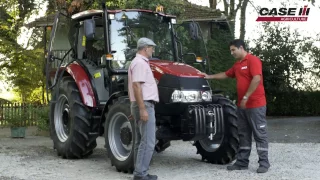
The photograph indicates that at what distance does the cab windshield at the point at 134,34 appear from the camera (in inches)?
371

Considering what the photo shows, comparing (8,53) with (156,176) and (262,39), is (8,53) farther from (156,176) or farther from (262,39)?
(156,176)

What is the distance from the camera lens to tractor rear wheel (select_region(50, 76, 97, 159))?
970 centimetres

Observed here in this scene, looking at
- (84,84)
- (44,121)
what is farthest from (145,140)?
(44,121)

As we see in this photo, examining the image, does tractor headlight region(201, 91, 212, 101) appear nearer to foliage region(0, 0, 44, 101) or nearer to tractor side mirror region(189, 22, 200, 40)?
tractor side mirror region(189, 22, 200, 40)

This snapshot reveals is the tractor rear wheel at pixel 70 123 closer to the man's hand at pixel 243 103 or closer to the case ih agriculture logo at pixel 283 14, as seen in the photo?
the man's hand at pixel 243 103

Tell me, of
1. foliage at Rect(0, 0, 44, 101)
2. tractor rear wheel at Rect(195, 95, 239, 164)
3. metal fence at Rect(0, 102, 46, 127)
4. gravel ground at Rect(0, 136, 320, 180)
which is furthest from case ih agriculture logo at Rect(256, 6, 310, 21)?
tractor rear wheel at Rect(195, 95, 239, 164)

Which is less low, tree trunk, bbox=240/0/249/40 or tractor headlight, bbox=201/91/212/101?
tree trunk, bbox=240/0/249/40

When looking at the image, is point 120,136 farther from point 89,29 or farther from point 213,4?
point 213,4

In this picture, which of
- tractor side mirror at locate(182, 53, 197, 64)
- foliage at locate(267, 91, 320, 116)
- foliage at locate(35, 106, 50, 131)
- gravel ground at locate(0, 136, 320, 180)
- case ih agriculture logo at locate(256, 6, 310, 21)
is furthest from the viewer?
foliage at locate(267, 91, 320, 116)

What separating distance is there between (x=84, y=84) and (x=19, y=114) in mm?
7714

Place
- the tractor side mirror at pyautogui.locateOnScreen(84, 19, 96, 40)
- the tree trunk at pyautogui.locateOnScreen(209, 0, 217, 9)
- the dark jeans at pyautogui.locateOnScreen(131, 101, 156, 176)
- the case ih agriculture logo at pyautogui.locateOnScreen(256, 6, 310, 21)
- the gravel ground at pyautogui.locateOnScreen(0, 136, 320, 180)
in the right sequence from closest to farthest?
the dark jeans at pyautogui.locateOnScreen(131, 101, 156, 176), the gravel ground at pyautogui.locateOnScreen(0, 136, 320, 180), the tractor side mirror at pyautogui.locateOnScreen(84, 19, 96, 40), the case ih agriculture logo at pyautogui.locateOnScreen(256, 6, 310, 21), the tree trunk at pyautogui.locateOnScreen(209, 0, 217, 9)

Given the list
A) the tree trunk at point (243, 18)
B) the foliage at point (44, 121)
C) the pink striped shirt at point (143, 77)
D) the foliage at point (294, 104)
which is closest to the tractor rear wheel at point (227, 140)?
the pink striped shirt at point (143, 77)

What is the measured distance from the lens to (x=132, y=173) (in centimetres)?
835

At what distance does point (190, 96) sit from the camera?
28.1 ft
